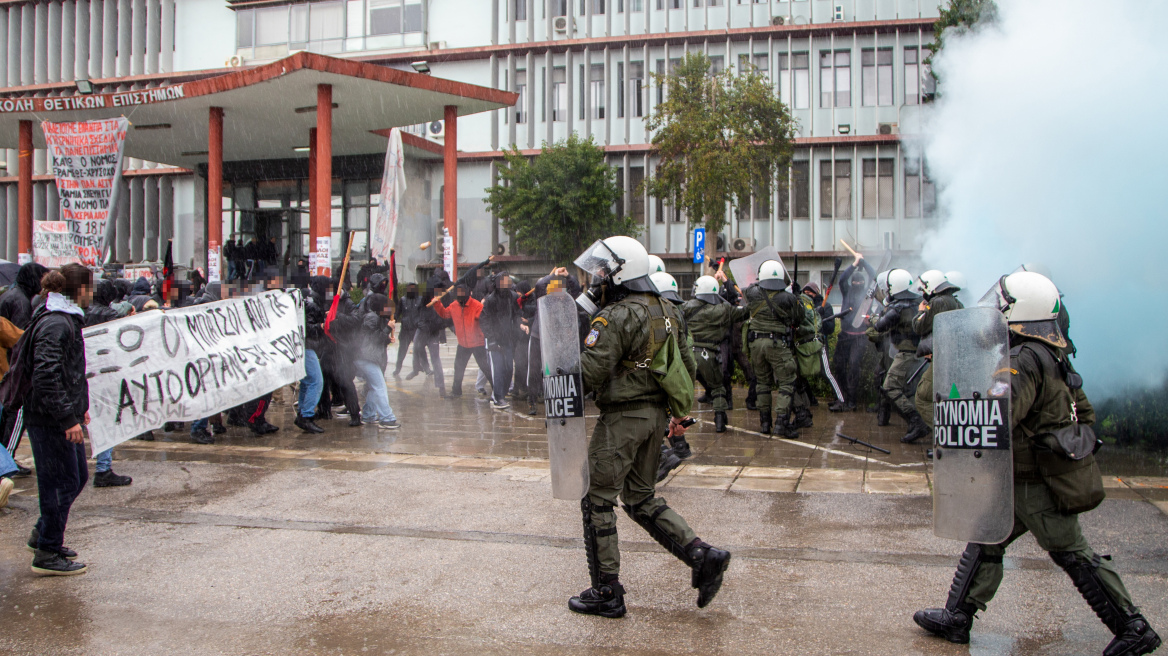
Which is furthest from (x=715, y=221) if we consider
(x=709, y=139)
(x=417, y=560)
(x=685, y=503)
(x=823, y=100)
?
(x=417, y=560)

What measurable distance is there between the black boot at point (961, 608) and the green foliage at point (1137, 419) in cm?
544

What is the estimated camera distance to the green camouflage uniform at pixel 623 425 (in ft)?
13.8

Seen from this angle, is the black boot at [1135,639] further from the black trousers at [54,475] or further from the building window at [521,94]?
the building window at [521,94]

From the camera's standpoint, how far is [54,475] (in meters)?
5.02

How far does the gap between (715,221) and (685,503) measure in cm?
1849

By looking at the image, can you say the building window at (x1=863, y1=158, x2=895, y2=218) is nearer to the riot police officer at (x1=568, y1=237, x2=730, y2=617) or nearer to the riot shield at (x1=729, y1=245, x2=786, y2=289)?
the riot shield at (x1=729, y1=245, x2=786, y2=289)

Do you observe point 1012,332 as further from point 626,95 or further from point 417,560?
point 626,95

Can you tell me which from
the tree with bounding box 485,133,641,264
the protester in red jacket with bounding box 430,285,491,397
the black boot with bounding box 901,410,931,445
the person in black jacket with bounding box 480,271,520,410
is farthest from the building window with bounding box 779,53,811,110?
the black boot with bounding box 901,410,931,445

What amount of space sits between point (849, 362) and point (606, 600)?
7710 mm

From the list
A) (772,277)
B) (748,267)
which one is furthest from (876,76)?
(772,277)

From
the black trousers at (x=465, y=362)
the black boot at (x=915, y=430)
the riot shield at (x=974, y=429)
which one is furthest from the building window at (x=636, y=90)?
the riot shield at (x=974, y=429)

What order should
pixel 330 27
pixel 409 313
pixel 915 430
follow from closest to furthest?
1. pixel 915 430
2. pixel 409 313
3. pixel 330 27

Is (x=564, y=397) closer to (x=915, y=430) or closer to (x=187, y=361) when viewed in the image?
(x=187, y=361)

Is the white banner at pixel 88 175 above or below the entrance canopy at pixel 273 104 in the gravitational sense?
below
